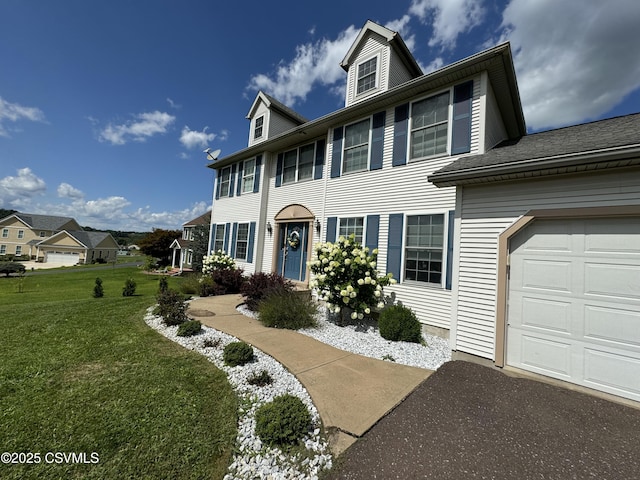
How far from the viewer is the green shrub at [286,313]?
19.4 feet

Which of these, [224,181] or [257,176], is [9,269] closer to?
[224,181]

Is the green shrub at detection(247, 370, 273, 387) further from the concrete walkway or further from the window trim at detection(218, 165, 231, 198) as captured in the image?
the window trim at detection(218, 165, 231, 198)

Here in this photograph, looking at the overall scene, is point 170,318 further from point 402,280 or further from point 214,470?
point 402,280

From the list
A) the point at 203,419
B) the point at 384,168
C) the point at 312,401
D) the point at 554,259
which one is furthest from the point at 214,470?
the point at 384,168

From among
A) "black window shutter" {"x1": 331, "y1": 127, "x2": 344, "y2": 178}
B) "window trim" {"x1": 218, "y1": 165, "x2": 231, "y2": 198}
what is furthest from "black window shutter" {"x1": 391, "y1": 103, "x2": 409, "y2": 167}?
"window trim" {"x1": 218, "y1": 165, "x2": 231, "y2": 198}

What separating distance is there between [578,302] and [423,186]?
3.75 meters

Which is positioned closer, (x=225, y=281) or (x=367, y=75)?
(x=367, y=75)

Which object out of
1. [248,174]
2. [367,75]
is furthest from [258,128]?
[367,75]

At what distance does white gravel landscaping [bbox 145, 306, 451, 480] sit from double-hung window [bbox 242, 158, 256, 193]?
623 centimetres

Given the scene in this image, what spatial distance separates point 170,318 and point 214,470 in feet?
14.3

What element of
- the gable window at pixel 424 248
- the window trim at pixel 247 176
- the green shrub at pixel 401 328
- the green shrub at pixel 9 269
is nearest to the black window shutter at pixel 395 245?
the gable window at pixel 424 248

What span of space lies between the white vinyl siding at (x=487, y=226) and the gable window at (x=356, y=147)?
3789mm

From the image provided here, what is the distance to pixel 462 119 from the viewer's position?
19.8 feet

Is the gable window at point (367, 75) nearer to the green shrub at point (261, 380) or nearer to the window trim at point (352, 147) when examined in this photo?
the window trim at point (352, 147)
